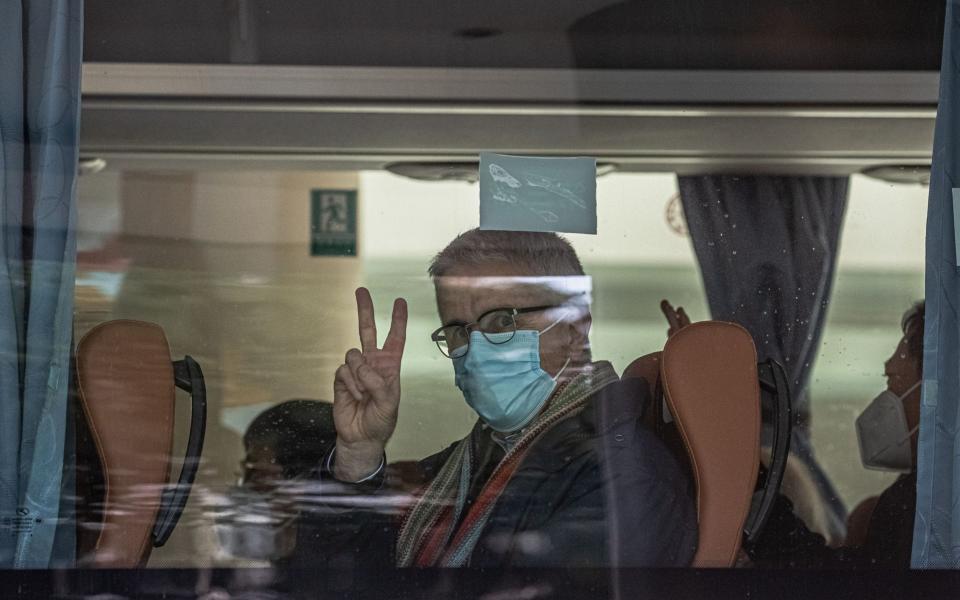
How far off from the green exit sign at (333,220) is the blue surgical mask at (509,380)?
0.80 meters

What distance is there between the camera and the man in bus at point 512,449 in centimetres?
180

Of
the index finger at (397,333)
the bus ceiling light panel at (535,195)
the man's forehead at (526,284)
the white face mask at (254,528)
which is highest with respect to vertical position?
the bus ceiling light panel at (535,195)

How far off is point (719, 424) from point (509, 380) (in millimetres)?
384

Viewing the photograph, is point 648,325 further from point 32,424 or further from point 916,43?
point 32,424

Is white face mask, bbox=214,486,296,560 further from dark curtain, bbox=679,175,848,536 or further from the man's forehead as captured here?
dark curtain, bbox=679,175,848,536

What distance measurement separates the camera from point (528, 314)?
201cm

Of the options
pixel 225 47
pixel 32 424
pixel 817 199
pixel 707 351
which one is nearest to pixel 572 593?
pixel 707 351

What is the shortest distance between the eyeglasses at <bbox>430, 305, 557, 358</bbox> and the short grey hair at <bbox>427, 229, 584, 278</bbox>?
8 cm

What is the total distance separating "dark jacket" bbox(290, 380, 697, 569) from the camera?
5.80 ft

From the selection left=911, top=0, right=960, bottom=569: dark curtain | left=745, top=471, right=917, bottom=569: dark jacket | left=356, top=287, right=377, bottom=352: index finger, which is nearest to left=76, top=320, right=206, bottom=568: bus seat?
left=356, top=287, right=377, bottom=352: index finger

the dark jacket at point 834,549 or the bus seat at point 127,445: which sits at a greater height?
the bus seat at point 127,445

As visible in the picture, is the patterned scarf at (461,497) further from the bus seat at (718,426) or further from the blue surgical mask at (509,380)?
the bus seat at (718,426)

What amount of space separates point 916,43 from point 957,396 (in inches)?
32.6

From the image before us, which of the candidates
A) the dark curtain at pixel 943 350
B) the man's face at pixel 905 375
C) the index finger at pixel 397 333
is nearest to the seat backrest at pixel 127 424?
the index finger at pixel 397 333
